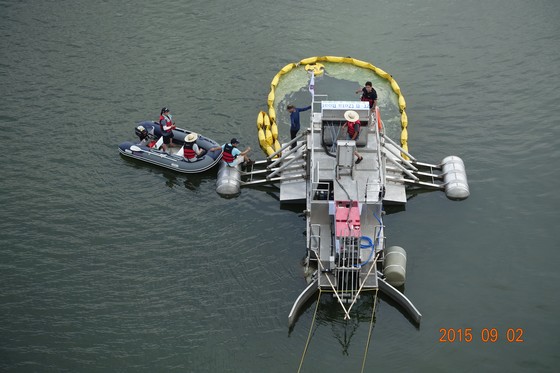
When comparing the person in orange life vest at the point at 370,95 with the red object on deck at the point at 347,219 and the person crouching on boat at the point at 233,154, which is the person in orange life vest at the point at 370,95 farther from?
the red object on deck at the point at 347,219

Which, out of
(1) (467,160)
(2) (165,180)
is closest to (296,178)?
(2) (165,180)

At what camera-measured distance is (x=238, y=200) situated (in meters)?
33.9

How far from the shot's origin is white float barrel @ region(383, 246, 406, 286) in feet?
94.1

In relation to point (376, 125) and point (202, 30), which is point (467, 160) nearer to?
point (376, 125)

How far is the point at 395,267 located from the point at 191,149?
1208 cm

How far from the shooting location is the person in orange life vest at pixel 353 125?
102 feet

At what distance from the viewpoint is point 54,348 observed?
89.7 feet

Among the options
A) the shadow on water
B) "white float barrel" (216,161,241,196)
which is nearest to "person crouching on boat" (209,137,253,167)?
"white float barrel" (216,161,241,196)

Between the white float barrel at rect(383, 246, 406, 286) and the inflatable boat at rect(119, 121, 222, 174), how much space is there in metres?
10.4

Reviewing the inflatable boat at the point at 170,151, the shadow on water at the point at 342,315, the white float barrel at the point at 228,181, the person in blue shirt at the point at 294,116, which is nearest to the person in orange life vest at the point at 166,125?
the inflatable boat at the point at 170,151

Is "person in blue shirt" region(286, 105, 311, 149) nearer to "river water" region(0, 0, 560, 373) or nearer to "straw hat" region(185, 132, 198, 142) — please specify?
"river water" region(0, 0, 560, 373)

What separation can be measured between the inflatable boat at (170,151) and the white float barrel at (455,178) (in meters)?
10.9

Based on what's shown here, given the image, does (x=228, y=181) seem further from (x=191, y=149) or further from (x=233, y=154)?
(x=191, y=149)

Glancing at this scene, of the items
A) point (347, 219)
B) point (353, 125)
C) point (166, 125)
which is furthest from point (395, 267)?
point (166, 125)
